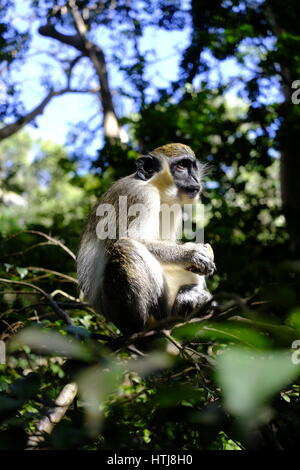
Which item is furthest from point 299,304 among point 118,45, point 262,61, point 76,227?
point 118,45

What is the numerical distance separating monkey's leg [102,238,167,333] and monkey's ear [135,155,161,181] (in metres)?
1.10

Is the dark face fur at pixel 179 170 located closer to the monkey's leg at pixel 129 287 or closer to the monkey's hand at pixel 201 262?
the monkey's hand at pixel 201 262

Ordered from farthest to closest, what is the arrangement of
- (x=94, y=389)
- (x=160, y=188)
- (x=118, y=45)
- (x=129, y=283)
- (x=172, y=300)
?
1. (x=118, y=45)
2. (x=160, y=188)
3. (x=172, y=300)
4. (x=129, y=283)
5. (x=94, y=389)

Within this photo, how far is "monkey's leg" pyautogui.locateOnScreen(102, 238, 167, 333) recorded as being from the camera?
13.1ft

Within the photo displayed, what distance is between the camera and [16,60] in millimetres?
9117

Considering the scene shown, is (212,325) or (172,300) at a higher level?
(212,325)

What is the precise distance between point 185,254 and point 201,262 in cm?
19

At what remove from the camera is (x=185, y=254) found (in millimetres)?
4332

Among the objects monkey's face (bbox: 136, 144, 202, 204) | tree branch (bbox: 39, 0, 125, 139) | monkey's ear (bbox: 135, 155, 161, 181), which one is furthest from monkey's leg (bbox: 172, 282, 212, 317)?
tree branch (bbox: 39, 0, 125, 139)

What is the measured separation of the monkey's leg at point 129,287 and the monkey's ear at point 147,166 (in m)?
1.10

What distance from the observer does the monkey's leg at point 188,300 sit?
4391 millimetres

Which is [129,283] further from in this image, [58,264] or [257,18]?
[257,18]

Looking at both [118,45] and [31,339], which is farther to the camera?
[118,45]

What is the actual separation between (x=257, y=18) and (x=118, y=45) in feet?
10.2
